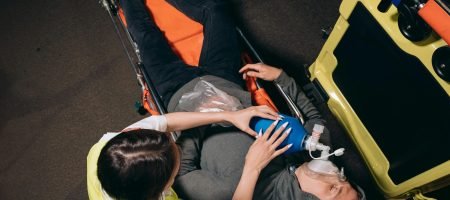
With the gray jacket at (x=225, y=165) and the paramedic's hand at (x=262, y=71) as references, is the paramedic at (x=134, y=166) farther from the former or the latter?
the paramedic's hand at (x=262, y=71)

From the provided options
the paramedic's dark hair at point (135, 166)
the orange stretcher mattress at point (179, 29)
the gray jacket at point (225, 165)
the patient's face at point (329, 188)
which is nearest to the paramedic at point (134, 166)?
the paramedic's dark hair at point (135, 166)

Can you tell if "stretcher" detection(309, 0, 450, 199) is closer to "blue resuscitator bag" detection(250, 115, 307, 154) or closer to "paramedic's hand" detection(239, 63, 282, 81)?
"paramedic's hand" detection(239, 63, 282, 81)

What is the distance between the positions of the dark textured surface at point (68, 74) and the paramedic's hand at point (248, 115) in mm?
827

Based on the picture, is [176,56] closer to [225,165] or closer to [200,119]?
[200,119]

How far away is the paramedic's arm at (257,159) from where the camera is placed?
1086mm

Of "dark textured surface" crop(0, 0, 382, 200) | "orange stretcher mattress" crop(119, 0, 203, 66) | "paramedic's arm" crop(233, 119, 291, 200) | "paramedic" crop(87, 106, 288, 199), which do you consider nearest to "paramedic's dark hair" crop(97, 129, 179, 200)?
"paramedic" crop(87, 106, 288, 199)

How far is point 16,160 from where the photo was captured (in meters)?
1.94

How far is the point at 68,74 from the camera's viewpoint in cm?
211

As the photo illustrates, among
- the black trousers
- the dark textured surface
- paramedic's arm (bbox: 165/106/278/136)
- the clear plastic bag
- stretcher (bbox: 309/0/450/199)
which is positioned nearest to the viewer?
stretcher (bbox: 309/0/450/199)

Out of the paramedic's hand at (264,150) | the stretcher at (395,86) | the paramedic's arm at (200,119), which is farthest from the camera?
the paramedic's arm at (200,119)

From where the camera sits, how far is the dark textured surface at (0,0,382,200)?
1.90 meters

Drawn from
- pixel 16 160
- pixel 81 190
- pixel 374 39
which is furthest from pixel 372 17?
pixel 16 160

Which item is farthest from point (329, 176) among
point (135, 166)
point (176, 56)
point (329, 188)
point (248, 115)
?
point (176, 56)

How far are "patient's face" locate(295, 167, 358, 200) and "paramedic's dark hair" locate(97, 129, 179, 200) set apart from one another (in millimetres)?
445
